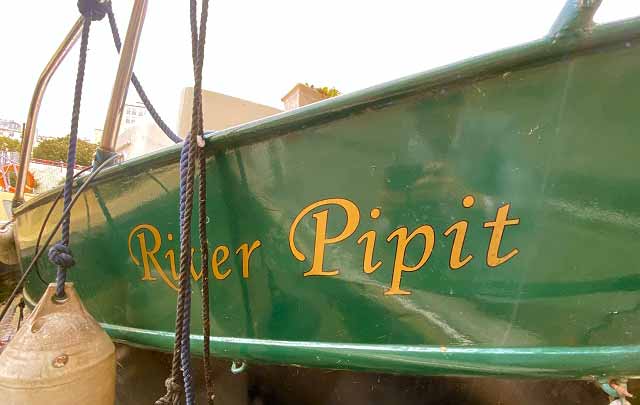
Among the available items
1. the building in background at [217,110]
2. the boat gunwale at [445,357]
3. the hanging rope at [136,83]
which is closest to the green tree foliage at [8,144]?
the building in background at [217,110]

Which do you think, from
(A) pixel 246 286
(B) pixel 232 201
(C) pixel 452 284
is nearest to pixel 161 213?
(B) pixel 232 201

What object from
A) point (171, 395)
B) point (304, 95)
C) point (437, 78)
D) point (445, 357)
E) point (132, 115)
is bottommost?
point (171, 395)

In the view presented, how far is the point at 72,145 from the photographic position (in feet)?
4.27

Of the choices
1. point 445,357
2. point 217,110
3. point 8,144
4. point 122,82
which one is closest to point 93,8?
point 122,82

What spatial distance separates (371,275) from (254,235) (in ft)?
1.30

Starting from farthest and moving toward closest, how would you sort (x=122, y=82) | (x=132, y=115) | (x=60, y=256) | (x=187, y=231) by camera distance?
(x=132, y=115), (x=122, y=82), (x=60, y=256), (x=187, y=231)

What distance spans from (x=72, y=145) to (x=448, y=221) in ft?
4.31

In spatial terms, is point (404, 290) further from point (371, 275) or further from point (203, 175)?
point (203, 175)

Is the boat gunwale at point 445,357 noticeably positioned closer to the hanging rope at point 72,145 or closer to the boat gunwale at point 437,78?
the hanging rope at point 72,145

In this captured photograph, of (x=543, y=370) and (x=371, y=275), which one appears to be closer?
(x=543, y=370)

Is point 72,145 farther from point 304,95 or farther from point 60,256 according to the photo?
point 304,95

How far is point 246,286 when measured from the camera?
1.19m

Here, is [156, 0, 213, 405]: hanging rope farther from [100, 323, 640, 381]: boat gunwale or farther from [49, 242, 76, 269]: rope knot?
[49, 242, 76, 269]: rope knot

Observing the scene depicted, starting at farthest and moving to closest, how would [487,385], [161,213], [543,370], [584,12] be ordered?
1. [487,385]
2. [161,213]
3. [543,370]
4. [584,12]
